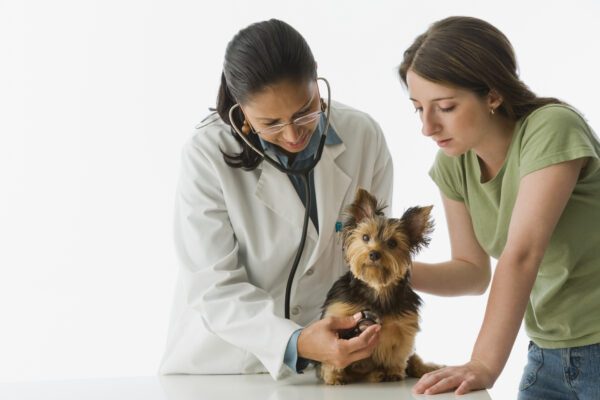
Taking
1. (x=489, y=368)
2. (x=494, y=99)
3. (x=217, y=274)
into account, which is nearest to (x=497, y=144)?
(x=494, y=99)

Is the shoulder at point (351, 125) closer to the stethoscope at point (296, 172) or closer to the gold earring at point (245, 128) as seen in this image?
the stethoscope at point (296, 172)

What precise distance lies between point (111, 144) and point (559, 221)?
102 inches

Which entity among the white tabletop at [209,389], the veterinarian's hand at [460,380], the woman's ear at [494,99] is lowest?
the white tabletop at [209,389]

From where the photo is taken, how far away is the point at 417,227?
6.40ft

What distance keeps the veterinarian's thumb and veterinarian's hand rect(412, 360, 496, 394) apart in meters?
0.23

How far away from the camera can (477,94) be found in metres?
1.88

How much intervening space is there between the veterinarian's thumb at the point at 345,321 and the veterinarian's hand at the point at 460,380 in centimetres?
23

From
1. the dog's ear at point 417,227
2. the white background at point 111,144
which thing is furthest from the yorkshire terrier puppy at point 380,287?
the white background at point 111,144

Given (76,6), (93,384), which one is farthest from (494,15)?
(93,384)

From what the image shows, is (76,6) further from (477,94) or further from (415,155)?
(477,94)

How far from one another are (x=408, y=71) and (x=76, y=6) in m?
2.47

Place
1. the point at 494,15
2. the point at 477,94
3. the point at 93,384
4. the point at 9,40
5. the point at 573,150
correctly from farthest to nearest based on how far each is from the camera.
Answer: the point at 494,15 → the point at 9,40 → the point at 93,384 → the point at 477,94 → the point at 573,150

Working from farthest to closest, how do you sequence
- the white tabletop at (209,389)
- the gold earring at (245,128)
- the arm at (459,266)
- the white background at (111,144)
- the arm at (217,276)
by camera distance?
the white background at (111,144), the arm at (459,266), the gold earring at (245,128), the arm at (217,276), the white tabletop at (209,389)

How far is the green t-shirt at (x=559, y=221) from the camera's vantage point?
181 cm
